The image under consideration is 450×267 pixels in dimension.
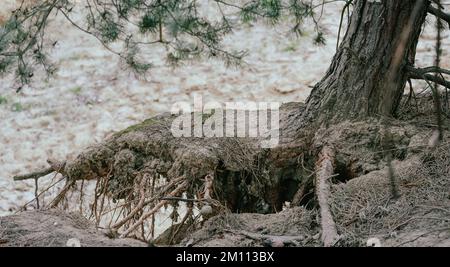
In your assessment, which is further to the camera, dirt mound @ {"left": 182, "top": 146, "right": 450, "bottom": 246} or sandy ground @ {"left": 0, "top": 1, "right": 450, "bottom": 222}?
sandy ground @ {"left": 0, "top": 1, "right": 450, "bottom": 222}

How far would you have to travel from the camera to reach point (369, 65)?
3051 mm

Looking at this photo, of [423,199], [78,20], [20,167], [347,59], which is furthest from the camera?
[78,20]

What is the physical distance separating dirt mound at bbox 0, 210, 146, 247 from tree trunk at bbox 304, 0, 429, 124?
4.08 ft

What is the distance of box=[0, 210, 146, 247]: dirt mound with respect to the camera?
7.57 feet

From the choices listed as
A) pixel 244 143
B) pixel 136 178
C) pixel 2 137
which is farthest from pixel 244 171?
pixel 2 137

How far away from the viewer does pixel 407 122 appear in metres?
3.12

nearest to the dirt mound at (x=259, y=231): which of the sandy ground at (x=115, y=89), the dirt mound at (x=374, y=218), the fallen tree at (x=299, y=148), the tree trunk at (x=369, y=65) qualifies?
the dirt mound at (x=374, y=218)

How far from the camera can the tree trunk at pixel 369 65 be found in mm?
2980

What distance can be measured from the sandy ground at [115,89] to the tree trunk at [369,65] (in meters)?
2.11

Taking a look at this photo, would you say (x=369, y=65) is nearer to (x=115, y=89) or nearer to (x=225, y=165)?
(x=225, y=165)

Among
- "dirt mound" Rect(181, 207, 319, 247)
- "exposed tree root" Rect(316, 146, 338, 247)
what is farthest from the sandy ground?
"dirt mound" Rect(181, 207, 319, 247)

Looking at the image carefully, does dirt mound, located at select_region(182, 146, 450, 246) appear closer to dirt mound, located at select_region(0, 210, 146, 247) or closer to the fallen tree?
the fallen tree
